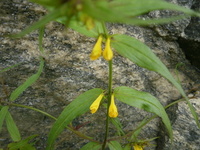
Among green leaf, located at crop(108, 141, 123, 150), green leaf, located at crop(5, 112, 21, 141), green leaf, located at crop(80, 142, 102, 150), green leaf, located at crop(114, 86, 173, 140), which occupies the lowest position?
green leaf, located at crop(80, 142, 102, 150)

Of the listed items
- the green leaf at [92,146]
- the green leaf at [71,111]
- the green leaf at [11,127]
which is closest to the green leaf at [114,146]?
the green leaf at [92,146]

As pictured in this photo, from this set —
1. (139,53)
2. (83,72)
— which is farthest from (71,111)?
(83,72)

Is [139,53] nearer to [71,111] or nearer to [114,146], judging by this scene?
[71,111]

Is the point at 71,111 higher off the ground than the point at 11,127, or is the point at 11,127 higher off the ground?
the point at 71,111

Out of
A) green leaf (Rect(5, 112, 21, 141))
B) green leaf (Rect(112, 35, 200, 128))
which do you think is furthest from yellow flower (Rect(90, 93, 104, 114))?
green leaf (Rect(5, 112, 21, 141))

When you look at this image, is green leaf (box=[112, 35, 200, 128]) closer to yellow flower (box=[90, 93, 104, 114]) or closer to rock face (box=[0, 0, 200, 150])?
yellow flower (box=[90, 93, 104, 114])

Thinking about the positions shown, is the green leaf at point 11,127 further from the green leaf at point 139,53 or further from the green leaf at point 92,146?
the green leaf at point 139,53

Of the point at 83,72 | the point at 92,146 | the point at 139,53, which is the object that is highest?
the point at 139,53
